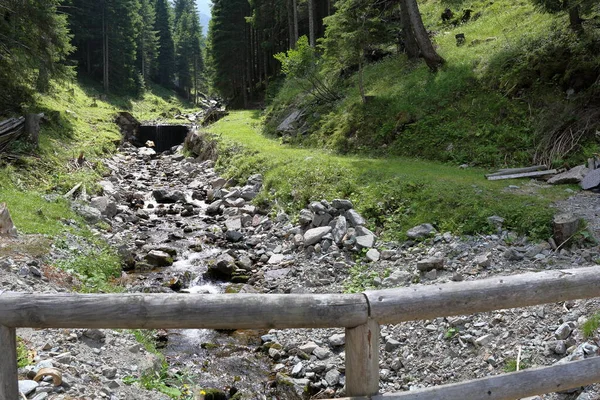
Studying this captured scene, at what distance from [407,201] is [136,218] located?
10.1 m

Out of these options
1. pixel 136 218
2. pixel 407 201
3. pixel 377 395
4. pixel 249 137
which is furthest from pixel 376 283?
pixel 249 137

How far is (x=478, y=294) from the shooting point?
3.75m

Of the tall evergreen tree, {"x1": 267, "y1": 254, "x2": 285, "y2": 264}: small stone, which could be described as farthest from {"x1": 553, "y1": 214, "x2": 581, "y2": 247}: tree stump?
the tall evergreen tree

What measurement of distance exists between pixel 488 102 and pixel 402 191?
6.56 meters

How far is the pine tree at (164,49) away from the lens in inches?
3282

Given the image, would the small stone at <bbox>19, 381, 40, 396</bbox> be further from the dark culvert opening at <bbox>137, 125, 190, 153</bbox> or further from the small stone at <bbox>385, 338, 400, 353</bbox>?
the dark culvert opening at <bbox>137, 125, 190, 153</bbox>

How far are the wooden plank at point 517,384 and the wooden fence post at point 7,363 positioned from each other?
2.76 meters

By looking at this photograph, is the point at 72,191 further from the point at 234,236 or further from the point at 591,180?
the point at 591,180

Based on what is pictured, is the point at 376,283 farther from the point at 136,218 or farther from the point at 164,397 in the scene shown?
the point at 136,218

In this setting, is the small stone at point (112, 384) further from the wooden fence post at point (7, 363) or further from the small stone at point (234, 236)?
the small stone at point (234, 236)

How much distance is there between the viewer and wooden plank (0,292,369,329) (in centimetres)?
343

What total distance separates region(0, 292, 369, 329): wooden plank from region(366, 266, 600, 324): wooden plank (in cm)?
22

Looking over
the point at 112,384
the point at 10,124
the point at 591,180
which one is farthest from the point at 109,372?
the point at 10,124

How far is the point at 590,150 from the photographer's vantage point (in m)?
12.2
